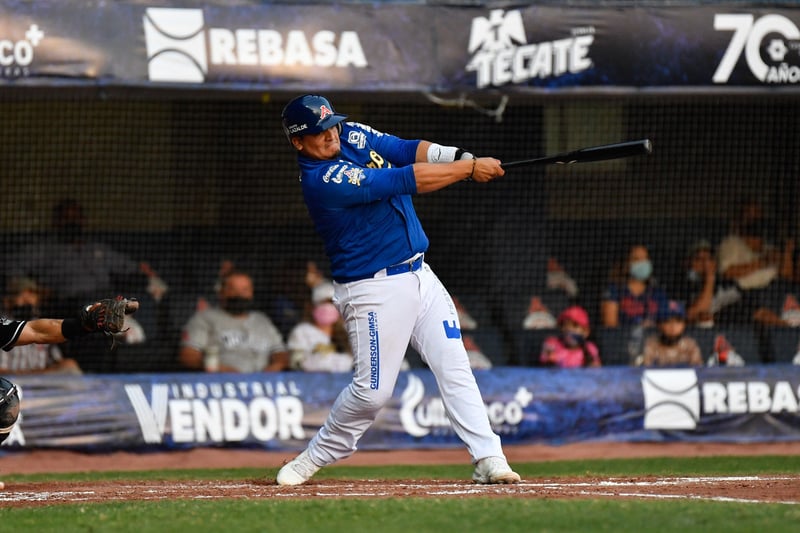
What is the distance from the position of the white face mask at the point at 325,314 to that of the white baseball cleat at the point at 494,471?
4.54 meters

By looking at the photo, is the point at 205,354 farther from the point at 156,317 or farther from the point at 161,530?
the point at 161,530

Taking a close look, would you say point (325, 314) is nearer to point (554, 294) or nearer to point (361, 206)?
point (554, 294)

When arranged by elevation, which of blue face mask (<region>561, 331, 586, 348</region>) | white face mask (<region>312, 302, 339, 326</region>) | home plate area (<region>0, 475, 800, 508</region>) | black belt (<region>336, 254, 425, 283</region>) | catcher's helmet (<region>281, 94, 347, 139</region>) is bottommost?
home plate area (<region>0, 475, 800, 508</region>)

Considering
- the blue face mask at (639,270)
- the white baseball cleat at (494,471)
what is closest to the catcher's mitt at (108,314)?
the white baseball cleat at (494,471)

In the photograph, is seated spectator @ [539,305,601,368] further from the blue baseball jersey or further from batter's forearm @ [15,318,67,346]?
batter's forearm @ [15,318,67,346]

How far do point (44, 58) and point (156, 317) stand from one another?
7.93ft

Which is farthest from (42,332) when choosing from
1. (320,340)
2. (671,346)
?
(671,346)

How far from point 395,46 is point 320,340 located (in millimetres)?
2493

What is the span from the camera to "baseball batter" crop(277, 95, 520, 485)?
6.20 meters

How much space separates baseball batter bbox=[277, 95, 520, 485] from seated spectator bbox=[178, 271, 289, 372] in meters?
4.01

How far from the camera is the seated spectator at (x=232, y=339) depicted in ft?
33.8

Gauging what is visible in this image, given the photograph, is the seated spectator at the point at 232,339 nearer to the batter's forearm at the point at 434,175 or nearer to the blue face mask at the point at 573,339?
the blue face mask at the point at 573,339

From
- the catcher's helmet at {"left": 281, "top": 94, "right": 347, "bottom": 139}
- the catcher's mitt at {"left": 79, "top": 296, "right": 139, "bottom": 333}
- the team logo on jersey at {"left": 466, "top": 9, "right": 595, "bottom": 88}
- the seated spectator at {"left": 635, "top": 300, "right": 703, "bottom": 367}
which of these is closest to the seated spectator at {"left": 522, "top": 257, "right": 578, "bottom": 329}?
the seated spectator at {"left": 635, "top": 300, "right": 703, "bottom": 367}

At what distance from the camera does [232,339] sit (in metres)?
10.3
